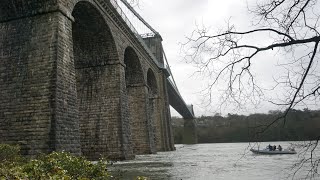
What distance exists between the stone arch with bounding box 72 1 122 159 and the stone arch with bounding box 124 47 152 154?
5.63m

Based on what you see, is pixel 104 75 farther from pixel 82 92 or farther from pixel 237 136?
pixel 237 136

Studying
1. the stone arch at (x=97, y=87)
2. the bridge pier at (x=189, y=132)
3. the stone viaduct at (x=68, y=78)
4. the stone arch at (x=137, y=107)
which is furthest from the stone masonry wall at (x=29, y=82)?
the bridge pier at (x=189, y=132)

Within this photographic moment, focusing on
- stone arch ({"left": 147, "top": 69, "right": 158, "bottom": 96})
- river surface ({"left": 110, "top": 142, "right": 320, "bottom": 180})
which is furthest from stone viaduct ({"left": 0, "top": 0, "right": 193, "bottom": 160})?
stone arch ({"left": 147, "top": 69, "right": 158, "bottom": 96})

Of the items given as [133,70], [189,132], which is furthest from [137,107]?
[189,132]

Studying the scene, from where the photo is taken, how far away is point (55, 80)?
35.6ft

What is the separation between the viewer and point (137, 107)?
84.3 feet

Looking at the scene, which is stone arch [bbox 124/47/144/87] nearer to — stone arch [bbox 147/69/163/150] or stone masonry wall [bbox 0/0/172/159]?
stone arch [bbox 147/69/163/150]

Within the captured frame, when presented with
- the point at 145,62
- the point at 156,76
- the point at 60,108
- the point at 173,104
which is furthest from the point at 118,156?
the point at 173,104

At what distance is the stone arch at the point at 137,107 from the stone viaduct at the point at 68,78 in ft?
0.24

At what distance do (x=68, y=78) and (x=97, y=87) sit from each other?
6830 mm

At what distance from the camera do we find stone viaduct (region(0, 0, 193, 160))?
10648mm

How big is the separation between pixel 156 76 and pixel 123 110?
1415 centimetres

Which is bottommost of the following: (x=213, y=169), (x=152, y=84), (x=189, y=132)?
(x=213, y=169)

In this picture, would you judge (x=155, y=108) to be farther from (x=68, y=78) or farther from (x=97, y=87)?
(x=68, y=78)
